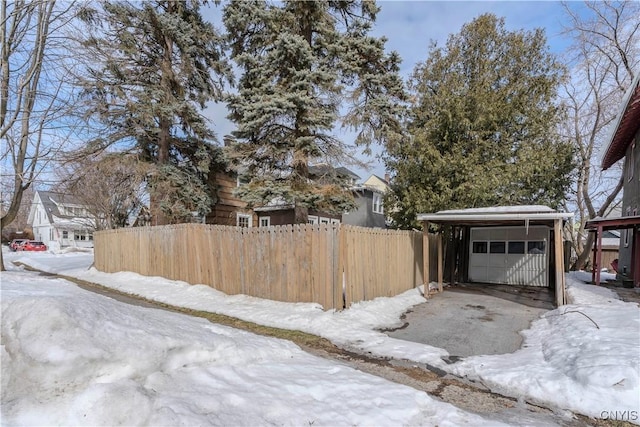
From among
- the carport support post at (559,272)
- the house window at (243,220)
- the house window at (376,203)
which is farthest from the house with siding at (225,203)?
the carport support post at (559,272)

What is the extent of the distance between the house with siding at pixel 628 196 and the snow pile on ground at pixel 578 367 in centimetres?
482

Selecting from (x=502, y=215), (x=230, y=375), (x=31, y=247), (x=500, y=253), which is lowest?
(x=31, y=247)

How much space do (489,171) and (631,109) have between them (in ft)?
13.6

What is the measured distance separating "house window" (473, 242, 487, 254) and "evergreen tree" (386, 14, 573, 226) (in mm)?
1971

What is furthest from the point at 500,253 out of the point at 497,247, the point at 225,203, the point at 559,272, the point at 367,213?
the point at 225,203

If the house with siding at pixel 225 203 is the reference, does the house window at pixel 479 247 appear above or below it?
below

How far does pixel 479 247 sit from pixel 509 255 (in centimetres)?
110

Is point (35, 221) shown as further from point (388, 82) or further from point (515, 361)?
point (515, 361)

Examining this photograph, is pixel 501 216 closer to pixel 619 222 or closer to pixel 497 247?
pixel 619 222

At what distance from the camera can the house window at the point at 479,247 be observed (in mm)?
14523

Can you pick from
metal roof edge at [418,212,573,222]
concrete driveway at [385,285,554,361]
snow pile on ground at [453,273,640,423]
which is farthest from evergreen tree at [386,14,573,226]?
snow pile on ground at [453,273,640,423]

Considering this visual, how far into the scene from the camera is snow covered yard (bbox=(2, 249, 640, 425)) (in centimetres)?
274

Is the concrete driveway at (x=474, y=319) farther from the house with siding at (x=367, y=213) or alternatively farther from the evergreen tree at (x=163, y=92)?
the house with siding at (x=367, y=213)

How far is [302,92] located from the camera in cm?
1135
